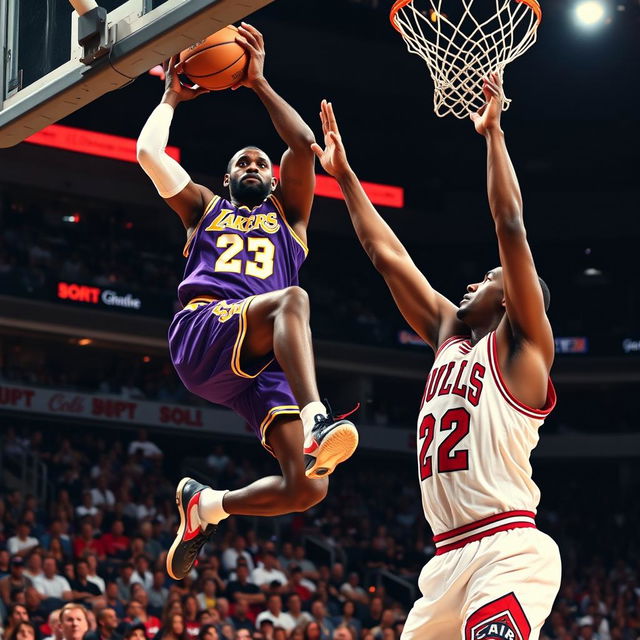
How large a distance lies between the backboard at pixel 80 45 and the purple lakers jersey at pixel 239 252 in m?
1.08

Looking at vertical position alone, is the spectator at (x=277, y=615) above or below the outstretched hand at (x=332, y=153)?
below

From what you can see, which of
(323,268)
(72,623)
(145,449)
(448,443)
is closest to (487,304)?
(448,443)

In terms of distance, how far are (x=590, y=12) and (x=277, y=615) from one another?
14303mm

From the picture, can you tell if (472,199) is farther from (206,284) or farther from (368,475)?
(206,284)

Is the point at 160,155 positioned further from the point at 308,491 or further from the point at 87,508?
the point at 87,508

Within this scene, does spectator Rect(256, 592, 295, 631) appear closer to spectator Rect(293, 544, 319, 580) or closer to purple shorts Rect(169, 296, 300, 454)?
spectator Rect(293, 544, 319, 580)

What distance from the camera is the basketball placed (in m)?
5.92

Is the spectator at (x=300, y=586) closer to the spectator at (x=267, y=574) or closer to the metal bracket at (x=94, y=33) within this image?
the spectator at (x=267, y=574)

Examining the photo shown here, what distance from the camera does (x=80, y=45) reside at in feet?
17.0

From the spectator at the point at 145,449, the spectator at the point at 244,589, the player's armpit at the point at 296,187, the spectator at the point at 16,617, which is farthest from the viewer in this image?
the spectator at the point at 145,449

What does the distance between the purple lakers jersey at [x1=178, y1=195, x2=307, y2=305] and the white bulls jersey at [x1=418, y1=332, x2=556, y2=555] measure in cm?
140

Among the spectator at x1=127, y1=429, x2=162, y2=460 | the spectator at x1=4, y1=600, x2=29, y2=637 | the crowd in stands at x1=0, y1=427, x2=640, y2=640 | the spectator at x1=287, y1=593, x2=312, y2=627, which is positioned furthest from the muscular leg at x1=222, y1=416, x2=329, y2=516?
the spectator at x1=127, y1=429, x2=162, y2=460

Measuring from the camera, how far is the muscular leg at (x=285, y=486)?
19.0 feet

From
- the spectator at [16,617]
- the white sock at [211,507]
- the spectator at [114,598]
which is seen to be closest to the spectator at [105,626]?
the spectator at [16,617]
